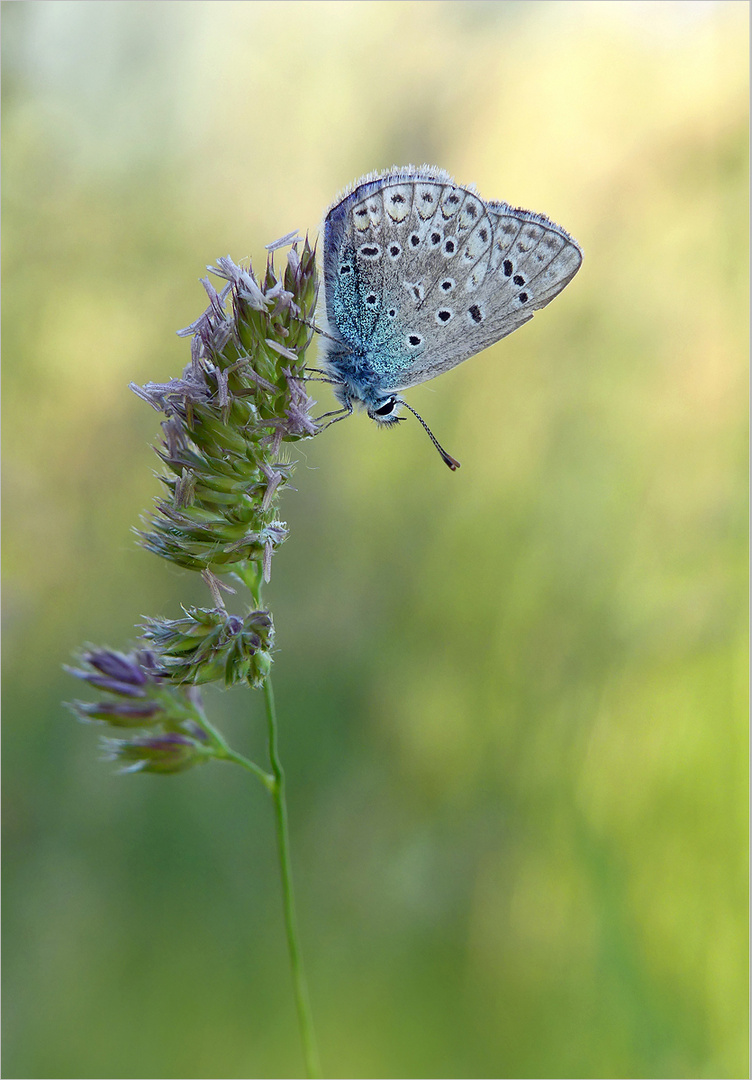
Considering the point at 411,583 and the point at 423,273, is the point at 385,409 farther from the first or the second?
the point at 411,583

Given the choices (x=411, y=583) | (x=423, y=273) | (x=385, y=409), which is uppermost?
(x=423, y=273)

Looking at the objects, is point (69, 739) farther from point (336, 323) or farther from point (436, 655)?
point (336, 323)

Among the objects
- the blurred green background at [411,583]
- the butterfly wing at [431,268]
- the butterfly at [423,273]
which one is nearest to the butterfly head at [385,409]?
the butterfly at [423,273]

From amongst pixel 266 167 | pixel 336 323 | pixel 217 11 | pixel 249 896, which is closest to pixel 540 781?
pixel 249 896

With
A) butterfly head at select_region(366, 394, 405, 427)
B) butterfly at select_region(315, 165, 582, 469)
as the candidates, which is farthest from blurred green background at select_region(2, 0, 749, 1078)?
butterfly at select_region(315, 165, 582, 469)

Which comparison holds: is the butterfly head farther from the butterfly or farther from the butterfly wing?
the butterfly wing

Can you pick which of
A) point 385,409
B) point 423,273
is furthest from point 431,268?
point 385,409
